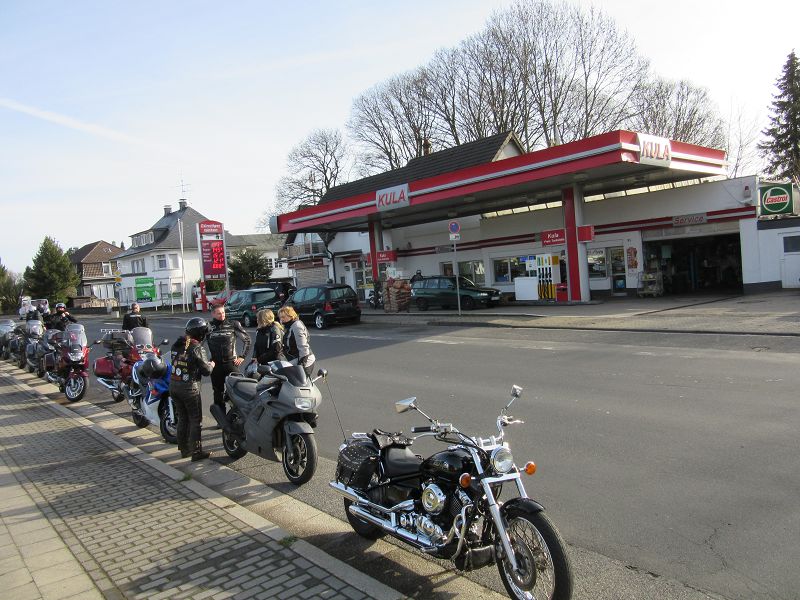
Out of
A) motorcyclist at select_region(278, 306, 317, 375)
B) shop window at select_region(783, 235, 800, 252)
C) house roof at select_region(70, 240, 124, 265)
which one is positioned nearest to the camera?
motorcyclist at select_region(278, 306, 317, 375)

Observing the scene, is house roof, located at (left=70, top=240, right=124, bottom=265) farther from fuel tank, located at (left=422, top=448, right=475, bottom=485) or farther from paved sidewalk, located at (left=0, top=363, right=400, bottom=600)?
fuel tank, located at (left=422, top=448, right=475, bottom=485)

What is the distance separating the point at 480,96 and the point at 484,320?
89.4 feet

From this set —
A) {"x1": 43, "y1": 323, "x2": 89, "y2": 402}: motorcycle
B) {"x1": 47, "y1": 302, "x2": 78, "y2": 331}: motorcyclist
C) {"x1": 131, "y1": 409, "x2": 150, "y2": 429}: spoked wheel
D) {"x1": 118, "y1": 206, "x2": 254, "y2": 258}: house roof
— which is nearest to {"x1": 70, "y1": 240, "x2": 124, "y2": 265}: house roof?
{"x1": 118, "y1": 206, "x2": 254, "y2": 258}: house roof

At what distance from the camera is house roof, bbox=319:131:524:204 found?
2719cm

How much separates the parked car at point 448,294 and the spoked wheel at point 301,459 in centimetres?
1888

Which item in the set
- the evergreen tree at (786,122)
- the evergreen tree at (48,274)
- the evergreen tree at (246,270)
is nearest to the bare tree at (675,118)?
the evergreen tree at (786,122)

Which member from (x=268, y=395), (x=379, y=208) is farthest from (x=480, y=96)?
(x=268, y=395)

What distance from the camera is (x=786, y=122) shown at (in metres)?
39.2

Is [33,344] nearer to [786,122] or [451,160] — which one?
[451,160]

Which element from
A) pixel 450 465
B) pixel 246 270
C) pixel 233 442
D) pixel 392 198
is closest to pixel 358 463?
pixel 450 465

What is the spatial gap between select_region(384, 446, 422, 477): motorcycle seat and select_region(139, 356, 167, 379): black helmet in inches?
181

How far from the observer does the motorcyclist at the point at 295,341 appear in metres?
7.88

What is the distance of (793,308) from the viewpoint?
52.8ft

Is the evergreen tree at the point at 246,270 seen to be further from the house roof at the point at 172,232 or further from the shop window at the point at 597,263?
the shop window at the point at 597,263
